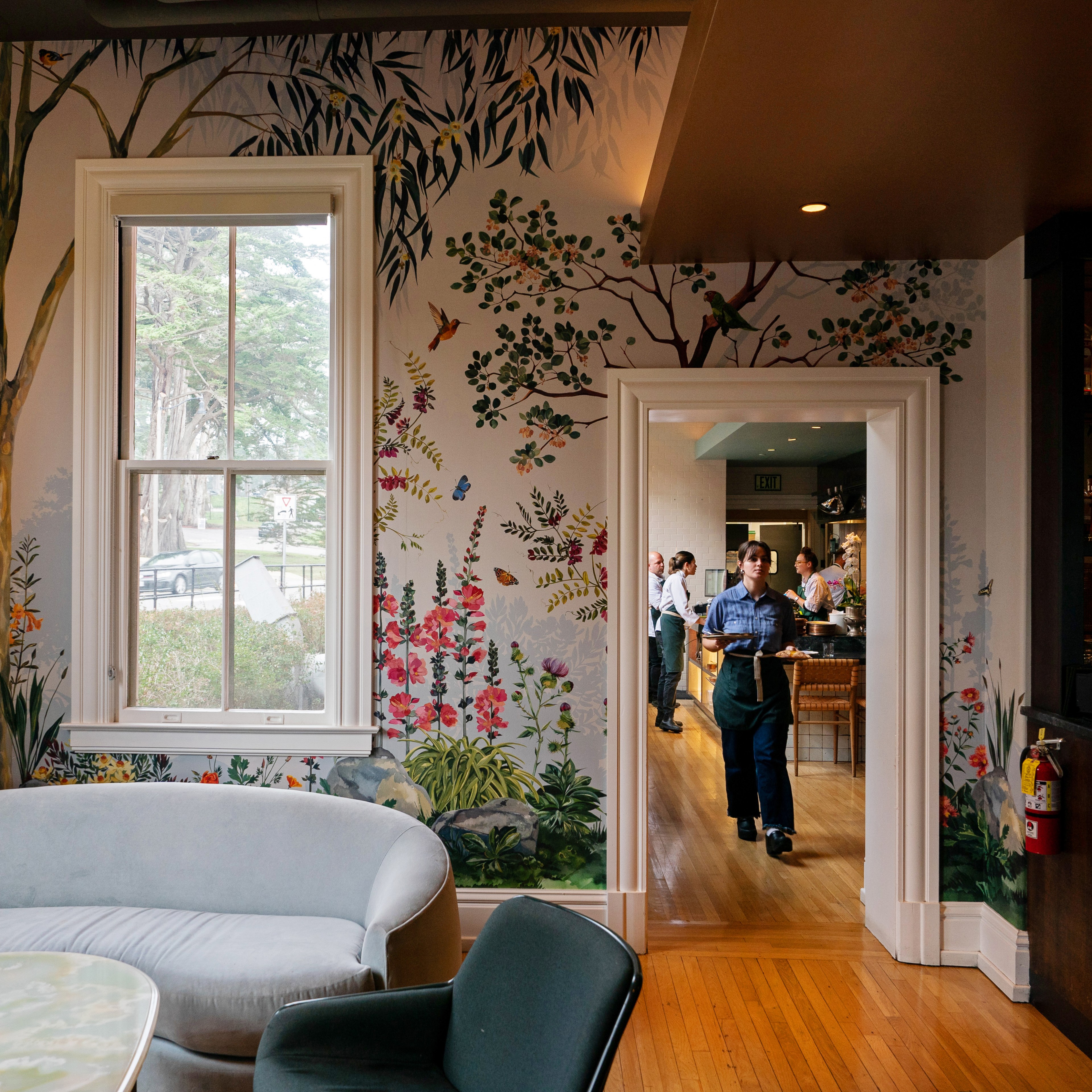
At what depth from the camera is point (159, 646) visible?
3342 millimetres

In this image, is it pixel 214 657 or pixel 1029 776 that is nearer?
pixel 1029 776

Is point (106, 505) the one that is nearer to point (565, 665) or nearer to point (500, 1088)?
point (565, 665)

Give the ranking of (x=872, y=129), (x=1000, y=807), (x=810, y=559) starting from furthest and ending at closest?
(x=810, y=559), (x=1000, y=807), (x=872, y=129)

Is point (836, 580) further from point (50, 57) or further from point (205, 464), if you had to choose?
point (50, 57)

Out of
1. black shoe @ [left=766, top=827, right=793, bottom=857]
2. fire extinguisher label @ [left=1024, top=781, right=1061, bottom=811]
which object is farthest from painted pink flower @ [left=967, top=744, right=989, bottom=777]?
black shoe @ [left=766, top=827, right=793, bottom=857]

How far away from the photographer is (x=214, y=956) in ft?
7.41

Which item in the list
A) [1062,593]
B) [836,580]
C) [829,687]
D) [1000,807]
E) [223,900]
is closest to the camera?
[223,900]

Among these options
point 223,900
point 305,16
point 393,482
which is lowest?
point 223,900

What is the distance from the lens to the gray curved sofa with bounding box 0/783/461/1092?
2.16 m

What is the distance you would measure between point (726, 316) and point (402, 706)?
1.96 m

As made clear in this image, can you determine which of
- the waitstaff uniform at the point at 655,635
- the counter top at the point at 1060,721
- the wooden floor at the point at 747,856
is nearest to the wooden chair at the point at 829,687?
the wooden floor at the point at 747,856

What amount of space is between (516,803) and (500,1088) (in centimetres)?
160

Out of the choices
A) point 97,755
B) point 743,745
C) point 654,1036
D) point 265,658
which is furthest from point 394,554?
point 743,745

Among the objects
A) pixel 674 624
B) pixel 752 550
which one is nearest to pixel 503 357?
pixel 752 550
